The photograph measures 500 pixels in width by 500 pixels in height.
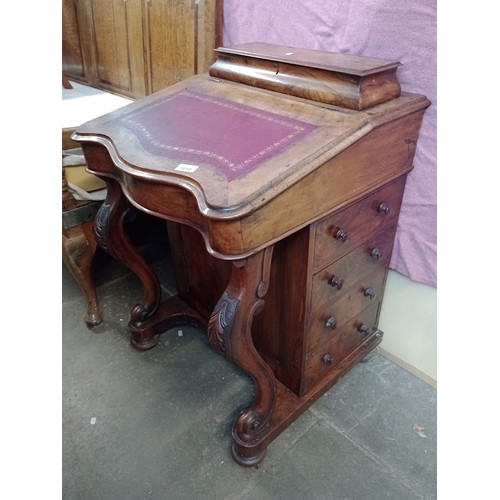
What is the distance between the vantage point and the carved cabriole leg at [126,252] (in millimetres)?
1589

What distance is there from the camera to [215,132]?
1188 mm

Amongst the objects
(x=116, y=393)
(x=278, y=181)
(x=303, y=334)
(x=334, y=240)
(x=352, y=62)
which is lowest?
(x=116, y=393)

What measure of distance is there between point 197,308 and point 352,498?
3.12 ft

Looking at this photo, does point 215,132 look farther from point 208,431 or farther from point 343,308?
point 208,431

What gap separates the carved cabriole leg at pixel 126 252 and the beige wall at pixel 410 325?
96 centimetres

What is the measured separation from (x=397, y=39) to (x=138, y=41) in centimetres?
130

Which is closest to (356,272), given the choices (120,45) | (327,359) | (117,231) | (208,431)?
(327,359)

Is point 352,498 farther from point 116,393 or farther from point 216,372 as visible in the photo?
point 116,393

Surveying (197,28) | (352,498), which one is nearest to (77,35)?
(197,28)

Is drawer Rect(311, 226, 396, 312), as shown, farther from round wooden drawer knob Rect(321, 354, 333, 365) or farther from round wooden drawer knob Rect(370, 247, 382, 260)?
round wooden drawer knob Rect(321, 354, 333, 365)

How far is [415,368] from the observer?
1.81 metres

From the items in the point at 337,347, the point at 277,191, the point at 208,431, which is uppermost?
the point at 277,191

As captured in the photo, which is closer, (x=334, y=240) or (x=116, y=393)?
(x=334, y=240)

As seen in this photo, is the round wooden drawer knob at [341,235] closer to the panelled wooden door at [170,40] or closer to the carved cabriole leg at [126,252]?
the carved cabriole leg at [126,252]
